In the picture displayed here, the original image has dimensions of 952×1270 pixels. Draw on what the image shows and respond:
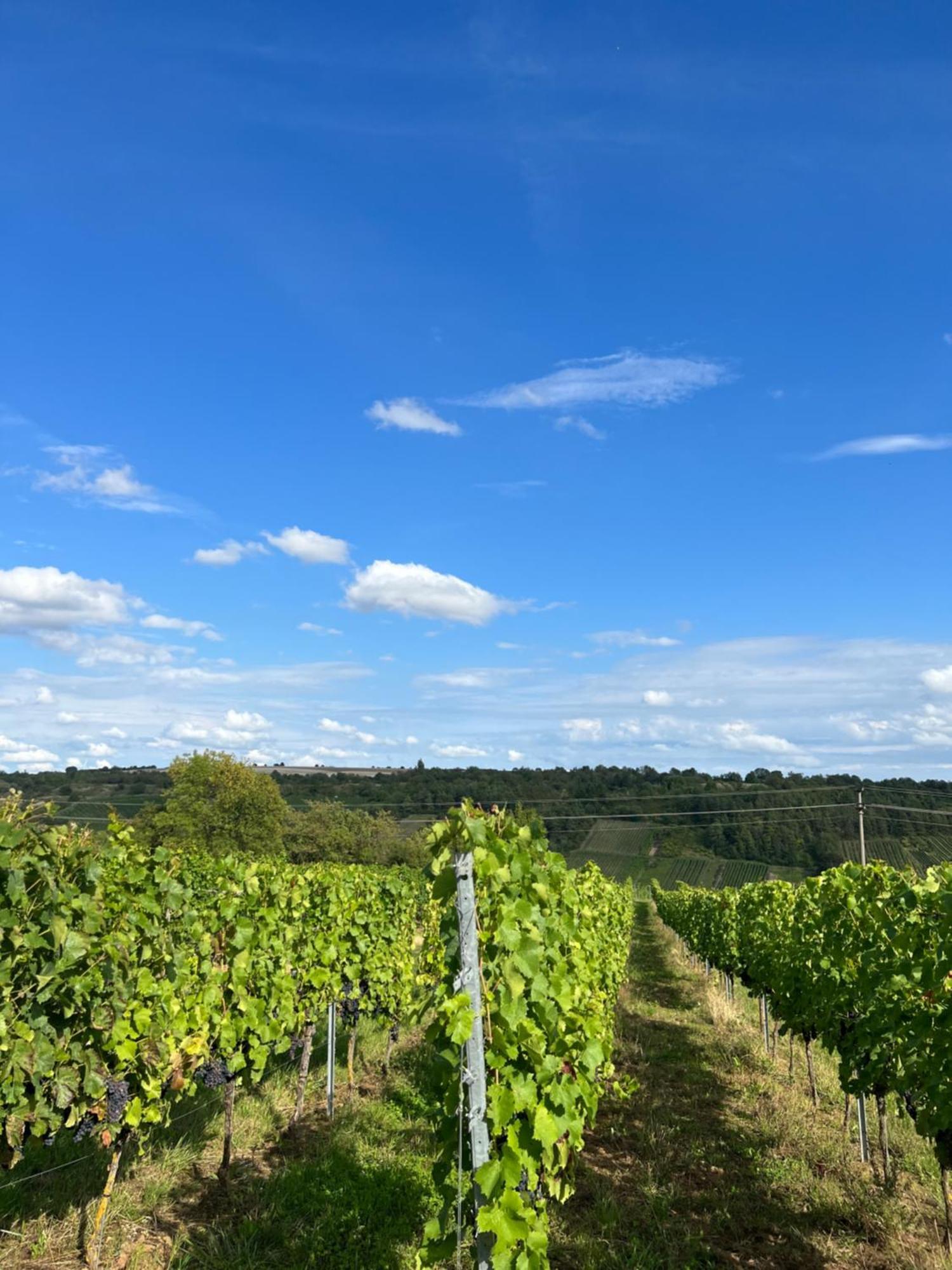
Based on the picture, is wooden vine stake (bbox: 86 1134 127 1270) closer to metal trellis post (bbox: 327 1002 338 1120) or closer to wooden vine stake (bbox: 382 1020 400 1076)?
metal trellis post (bbox: 327 1002 338 1120)

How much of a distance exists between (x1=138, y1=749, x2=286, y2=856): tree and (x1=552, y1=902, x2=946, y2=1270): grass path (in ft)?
120

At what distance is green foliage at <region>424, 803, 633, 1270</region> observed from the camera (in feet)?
10.8

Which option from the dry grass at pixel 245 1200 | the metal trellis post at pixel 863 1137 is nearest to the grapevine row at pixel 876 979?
the metal trellis post at pixel 863 1137

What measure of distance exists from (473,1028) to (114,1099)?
8.82ft

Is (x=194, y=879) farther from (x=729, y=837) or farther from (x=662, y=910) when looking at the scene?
(x=729, y=837)

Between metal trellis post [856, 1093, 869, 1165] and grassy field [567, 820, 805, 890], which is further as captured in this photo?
grassy field [567, 820, 805, 890]

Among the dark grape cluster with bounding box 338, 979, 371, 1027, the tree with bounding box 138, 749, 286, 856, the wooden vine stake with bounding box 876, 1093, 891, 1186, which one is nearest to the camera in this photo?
the wooden vine stake with bounding box 876, 1093, 891, 1186

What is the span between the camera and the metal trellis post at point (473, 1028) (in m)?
3.27

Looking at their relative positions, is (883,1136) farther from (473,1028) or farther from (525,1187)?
(473,1028)

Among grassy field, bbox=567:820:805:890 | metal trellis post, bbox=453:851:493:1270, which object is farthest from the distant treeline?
metal trellis post, bbox=453:851:493:1270

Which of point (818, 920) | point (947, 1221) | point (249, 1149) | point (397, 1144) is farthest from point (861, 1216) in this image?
point (249, 1149)

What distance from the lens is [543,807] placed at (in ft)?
257

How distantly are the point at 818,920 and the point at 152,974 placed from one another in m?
6.43

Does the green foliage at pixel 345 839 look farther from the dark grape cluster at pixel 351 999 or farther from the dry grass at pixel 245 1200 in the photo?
the dry grass at pixel 245 1200
